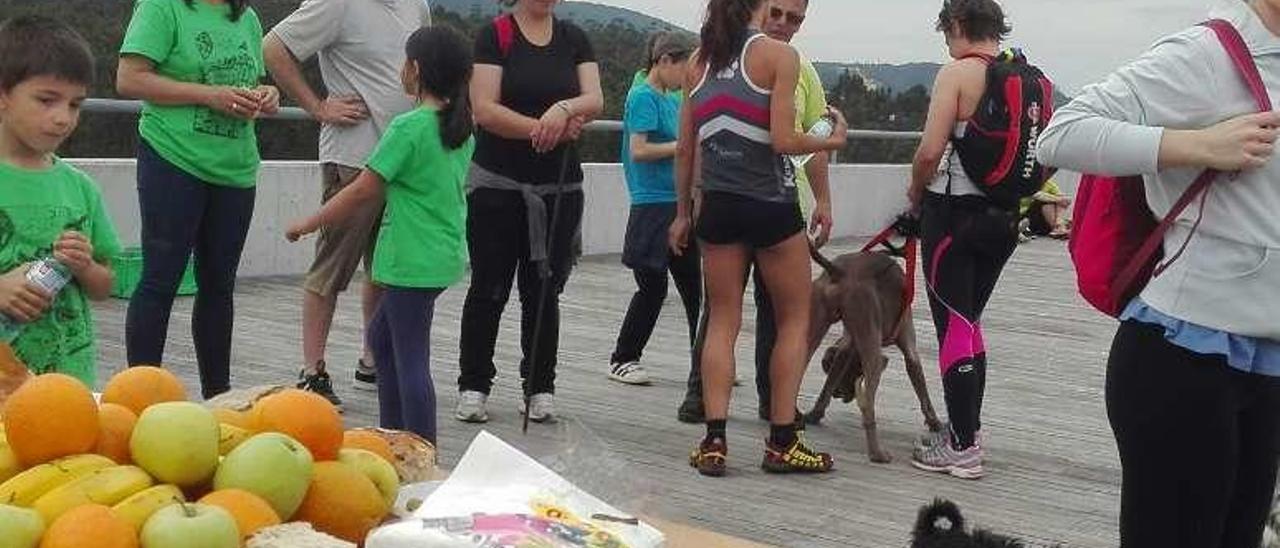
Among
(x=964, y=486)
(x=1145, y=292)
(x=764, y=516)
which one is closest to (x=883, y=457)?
(x=964, y=486)

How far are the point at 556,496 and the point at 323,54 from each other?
14.6 feet

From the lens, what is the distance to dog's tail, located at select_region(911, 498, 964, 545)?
2.81 meters

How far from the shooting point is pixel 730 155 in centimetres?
519

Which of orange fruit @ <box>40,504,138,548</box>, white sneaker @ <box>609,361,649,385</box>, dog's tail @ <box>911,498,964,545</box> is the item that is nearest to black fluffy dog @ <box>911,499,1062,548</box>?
dog's tail @ <box>911,498,964,545</box>

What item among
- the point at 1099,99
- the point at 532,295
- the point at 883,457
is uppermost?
the point at 1099,99

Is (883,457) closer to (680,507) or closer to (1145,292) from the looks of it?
(680,507)

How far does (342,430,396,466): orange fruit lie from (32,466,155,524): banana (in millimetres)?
345

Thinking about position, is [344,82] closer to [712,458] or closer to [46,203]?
[712,458]

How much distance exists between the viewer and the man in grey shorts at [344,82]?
5.81 m

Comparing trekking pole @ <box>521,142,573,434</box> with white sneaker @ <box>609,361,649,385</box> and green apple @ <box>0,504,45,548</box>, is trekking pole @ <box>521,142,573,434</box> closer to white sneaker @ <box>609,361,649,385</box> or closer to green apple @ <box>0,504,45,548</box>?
white sneaker @ <box>609,361,649,385</box>

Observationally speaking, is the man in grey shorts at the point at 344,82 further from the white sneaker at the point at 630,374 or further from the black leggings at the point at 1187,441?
the black leggings at the point at 1187,441

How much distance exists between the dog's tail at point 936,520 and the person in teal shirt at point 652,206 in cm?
395

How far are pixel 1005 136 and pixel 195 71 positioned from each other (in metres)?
2.67

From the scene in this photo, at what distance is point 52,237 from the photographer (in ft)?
10.3
